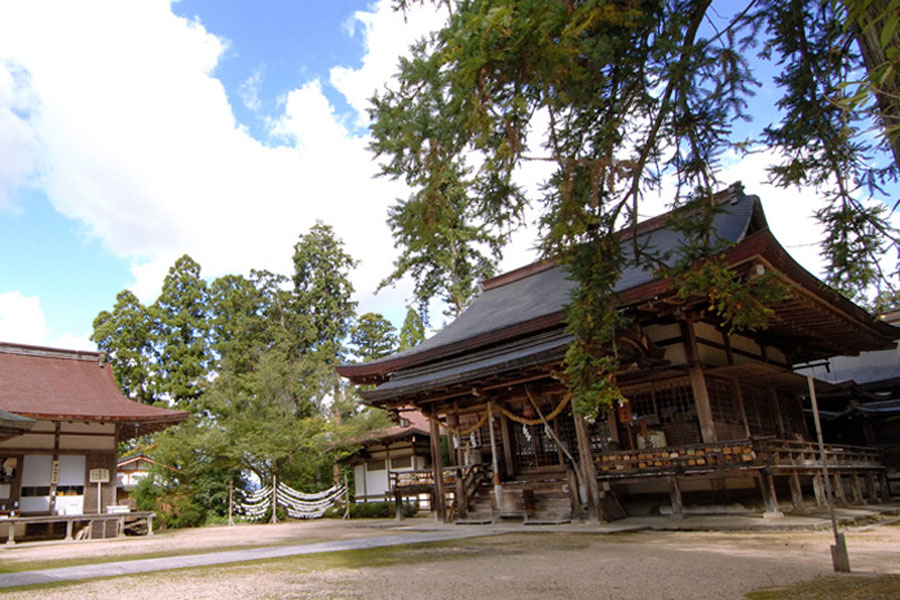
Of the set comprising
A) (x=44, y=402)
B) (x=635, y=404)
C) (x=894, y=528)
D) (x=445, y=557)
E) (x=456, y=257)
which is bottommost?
(x=894, y=528)

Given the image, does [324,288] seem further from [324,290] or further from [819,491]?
[819,491]

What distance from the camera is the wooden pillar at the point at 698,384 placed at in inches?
400

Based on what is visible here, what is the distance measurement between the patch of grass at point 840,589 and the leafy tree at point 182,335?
1149 inches

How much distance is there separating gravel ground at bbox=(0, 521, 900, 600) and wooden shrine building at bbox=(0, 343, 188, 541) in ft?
37.2

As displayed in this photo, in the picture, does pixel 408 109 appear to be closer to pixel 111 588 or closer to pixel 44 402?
pixel 111 588

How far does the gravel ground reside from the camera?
4605 millimetres

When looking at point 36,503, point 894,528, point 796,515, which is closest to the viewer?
point 894,528

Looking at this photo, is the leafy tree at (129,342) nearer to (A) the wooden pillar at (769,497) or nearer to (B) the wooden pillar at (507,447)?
(B) the wooden pillar at (507,447)

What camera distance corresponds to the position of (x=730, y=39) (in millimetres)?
4934

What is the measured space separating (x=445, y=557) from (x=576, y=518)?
13.0ft

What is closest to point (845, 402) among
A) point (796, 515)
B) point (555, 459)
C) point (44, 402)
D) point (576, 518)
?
point (796, 515)

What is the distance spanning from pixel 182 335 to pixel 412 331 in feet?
45.0

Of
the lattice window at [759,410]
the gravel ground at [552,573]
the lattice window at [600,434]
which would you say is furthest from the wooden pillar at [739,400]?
the gravel ground at [552,573]

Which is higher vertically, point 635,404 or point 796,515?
point 635,404
